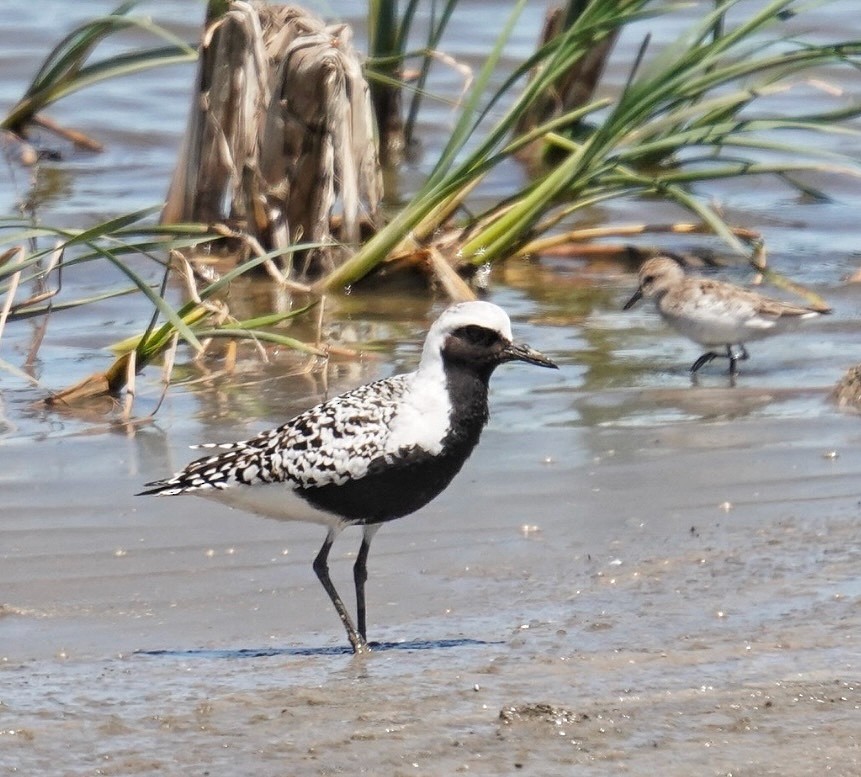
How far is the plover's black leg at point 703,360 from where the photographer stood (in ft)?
25.2

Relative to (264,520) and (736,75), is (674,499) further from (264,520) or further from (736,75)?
(736,75)

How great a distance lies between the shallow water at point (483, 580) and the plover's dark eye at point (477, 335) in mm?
762

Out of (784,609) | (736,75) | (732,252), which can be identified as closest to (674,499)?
(784,609)

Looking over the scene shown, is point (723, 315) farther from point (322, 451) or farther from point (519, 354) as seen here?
point (322, 451)

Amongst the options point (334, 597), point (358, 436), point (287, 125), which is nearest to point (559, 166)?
point (287, 125)

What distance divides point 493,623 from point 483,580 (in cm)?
38

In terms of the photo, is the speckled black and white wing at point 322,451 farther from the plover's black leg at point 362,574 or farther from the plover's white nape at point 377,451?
the plover's black leg at point 362,574

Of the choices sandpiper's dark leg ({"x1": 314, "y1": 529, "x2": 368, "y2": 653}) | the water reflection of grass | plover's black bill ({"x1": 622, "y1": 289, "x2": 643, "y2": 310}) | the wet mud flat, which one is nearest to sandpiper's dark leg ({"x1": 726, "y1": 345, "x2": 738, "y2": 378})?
the water reflection of grass

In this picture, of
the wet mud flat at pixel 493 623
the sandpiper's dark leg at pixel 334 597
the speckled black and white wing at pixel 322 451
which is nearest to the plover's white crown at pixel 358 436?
the speckled black and white wing at pixel 322 451

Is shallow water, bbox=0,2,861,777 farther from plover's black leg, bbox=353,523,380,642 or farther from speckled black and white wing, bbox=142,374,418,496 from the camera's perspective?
speckled black and white wing, bbox=142,374,418,496

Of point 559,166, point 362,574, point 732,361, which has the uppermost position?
point 559,166

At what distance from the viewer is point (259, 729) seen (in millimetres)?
4062

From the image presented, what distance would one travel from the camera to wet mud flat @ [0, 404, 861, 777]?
155 inches

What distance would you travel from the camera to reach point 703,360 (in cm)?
771
